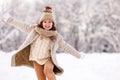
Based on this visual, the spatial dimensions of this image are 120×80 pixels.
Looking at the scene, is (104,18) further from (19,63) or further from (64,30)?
(19,63)

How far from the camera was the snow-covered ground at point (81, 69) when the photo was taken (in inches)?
126

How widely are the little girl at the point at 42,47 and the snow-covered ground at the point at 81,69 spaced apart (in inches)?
39.8

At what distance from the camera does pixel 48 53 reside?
211 cm

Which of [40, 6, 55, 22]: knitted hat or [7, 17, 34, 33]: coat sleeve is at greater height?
[40, 6, 55, 22]: knitted hat

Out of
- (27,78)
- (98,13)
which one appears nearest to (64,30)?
(98,13)

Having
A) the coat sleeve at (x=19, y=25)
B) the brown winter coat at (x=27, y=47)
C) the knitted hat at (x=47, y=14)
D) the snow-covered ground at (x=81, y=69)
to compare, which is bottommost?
the snow-covered ground at (x=81, y=69)

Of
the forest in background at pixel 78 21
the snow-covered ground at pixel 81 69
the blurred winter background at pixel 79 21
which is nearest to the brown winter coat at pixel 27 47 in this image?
the snow-covered ground at pixel 81 69

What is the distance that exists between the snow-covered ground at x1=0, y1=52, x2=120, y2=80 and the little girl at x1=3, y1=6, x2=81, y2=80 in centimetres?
101

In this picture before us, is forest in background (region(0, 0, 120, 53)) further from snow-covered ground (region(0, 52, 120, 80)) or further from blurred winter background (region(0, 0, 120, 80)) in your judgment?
snow-covered ground (region(0, 52, 120, 80))

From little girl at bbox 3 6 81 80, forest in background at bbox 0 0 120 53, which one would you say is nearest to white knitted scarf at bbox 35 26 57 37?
little girl at bbox 3 6 81 80

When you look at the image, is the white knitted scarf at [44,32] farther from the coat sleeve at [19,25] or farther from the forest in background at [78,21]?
the forest in background at [78,21]

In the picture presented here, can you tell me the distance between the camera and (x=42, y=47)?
211 cm

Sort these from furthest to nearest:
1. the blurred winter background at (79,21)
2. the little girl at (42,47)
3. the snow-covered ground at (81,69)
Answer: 1. the blurred winter background at (79,21)
2. the snow-covered ground at (81,69)
3. the little girl at (42,47)

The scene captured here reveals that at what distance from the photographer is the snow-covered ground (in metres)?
3.21
